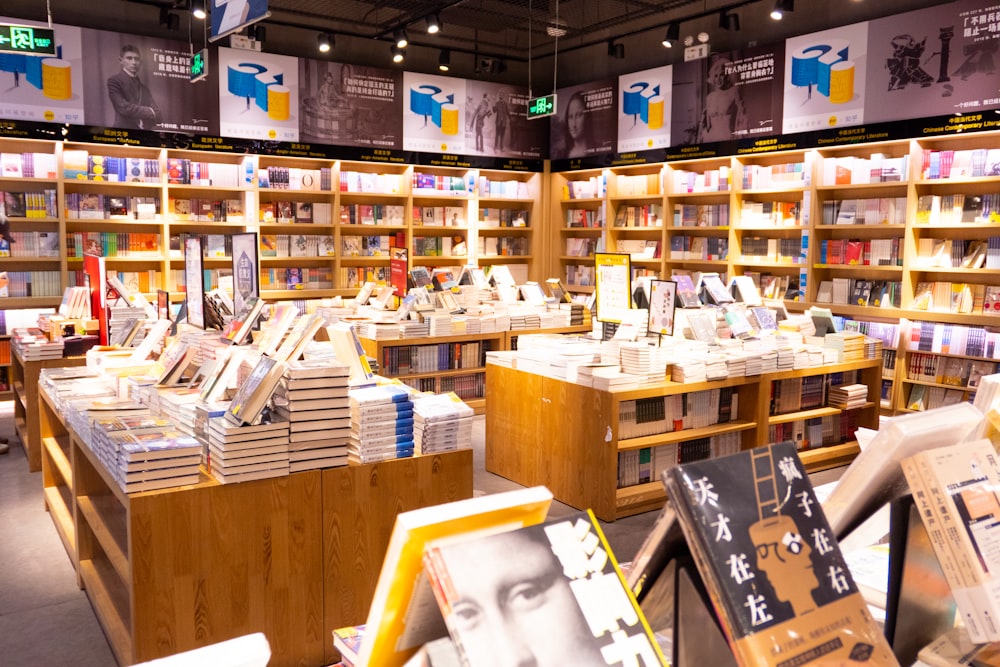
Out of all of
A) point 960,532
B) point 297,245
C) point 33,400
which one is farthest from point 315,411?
point 297,245

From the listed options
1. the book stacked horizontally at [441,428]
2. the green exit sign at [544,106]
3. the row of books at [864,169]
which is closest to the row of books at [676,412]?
the book stacked horizontally at [441,428]

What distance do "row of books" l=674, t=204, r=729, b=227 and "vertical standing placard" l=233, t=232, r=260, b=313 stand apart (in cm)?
625

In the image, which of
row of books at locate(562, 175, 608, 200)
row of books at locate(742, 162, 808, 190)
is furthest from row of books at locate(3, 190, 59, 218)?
row of books at locate(742, 162, 808, 190)

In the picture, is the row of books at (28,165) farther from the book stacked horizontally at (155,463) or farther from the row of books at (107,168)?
the book stacked horizontally at (155,463)

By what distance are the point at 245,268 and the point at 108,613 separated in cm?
182

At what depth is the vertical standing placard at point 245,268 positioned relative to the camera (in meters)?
4.23

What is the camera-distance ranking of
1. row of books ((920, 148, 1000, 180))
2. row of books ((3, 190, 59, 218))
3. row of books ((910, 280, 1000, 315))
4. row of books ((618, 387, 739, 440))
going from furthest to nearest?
row of books ((3, 190, 59, 218))
row of books ((910, 280, 1000, 315))
row of books ((920, 148, 1000, 180))
row of books ((618, 387, 739, 440))

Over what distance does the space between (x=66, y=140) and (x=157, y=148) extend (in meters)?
0.88

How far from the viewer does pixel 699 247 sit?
31.6 ft

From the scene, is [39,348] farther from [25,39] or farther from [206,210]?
[206,210]

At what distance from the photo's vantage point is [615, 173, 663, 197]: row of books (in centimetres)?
1001

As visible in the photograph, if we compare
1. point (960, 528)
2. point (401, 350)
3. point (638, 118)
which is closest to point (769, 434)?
point (401, 350)

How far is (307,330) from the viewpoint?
3256mm

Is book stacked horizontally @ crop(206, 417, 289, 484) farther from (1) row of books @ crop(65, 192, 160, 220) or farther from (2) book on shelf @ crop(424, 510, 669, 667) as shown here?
(1) row of books @ crop(65, 192, 160, 220)
